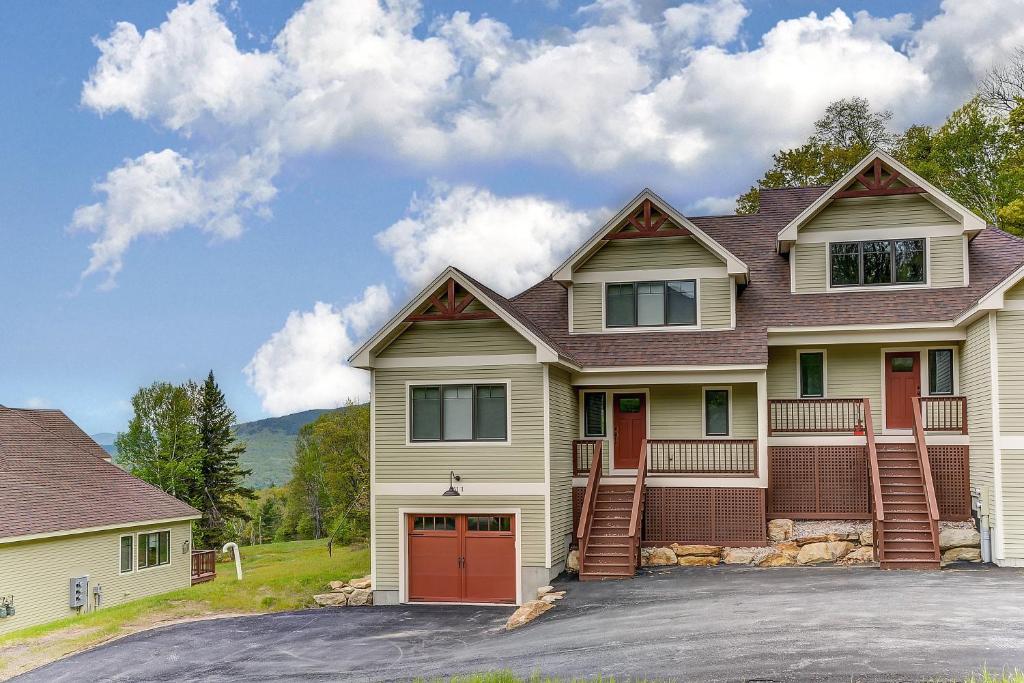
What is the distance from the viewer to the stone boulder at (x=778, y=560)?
71.8ft

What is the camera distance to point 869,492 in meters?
22.5

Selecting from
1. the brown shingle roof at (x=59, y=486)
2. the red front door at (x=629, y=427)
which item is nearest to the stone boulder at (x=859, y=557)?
the red front door at (x=629, y=427)

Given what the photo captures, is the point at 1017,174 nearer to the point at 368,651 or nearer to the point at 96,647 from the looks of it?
the point at 368,651

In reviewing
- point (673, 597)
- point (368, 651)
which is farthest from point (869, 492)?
point (368, 651)

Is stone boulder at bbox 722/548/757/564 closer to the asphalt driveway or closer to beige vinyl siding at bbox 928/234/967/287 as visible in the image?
the asphalt driveway

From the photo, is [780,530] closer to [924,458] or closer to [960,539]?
[924,458]

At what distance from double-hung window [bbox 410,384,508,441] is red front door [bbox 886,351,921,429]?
10039 millimetres

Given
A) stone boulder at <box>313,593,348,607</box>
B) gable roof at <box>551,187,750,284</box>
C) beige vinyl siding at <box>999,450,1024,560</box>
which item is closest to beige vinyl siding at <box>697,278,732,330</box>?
gable roof at <box>551,187,750,284</box>

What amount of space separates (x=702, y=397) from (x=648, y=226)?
4554 millimetres

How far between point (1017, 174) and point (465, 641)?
29.6 m


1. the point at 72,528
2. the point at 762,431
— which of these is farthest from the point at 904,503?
the point at 72,528

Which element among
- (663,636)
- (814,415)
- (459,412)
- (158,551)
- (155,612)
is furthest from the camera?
(158,551)

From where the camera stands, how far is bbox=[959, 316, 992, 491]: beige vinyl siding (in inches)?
828

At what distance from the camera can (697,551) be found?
2225 cm
